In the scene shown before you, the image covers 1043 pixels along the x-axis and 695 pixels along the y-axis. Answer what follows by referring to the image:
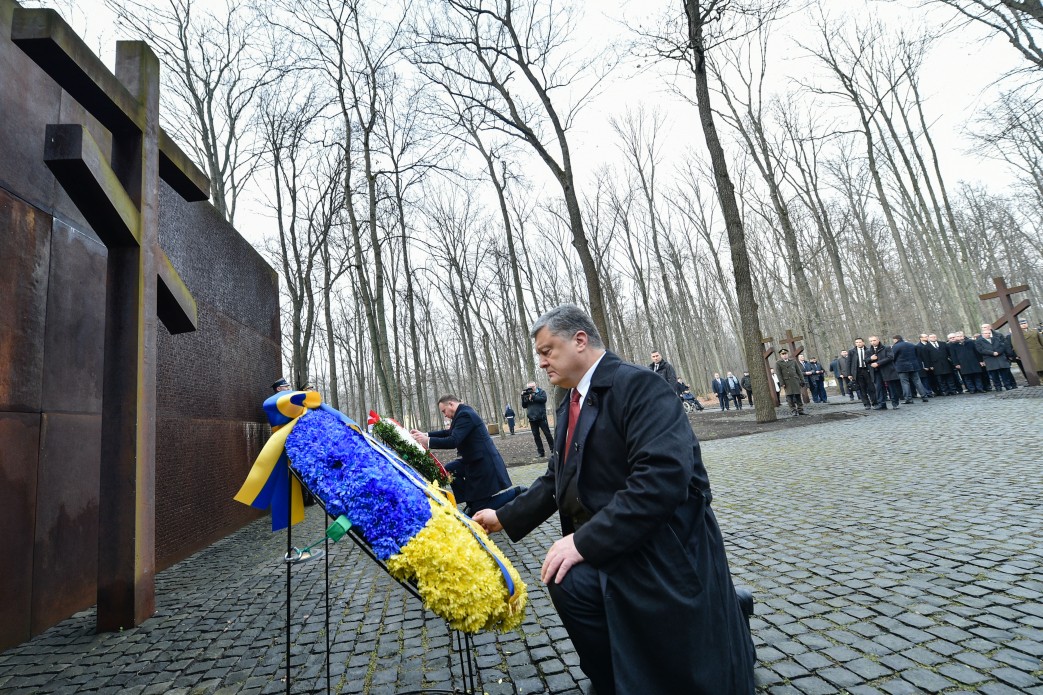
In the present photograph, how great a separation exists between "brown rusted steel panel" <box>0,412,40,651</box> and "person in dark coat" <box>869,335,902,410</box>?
52.8 feet

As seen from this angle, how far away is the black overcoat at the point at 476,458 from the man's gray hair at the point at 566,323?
11.5ft

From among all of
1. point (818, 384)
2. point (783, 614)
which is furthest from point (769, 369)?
point (783, 614)

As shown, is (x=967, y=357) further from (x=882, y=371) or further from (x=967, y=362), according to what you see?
(x=882, y=371)

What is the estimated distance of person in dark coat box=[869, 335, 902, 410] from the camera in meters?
13.5

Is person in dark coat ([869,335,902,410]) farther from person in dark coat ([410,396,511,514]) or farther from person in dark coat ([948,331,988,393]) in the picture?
person in dark coat ([410,396,511,514])

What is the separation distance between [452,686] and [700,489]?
1.73 metres

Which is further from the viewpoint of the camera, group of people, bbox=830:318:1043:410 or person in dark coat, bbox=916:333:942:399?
person in dark coat, bbox=916:333:942:399

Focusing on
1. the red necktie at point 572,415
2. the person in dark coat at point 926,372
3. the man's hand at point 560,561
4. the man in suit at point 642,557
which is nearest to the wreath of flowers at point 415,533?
the man's hand at point 560,561

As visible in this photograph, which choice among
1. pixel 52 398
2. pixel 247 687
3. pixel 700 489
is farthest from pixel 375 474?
pixel 52 398

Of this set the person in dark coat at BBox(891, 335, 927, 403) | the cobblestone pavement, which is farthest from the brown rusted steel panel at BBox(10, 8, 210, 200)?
the person in dark coat at BBox(891, 335, 927, 403)

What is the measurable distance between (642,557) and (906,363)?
1521 cm

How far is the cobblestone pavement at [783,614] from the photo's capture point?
8.23ft

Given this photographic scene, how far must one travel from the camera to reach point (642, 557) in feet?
6.04

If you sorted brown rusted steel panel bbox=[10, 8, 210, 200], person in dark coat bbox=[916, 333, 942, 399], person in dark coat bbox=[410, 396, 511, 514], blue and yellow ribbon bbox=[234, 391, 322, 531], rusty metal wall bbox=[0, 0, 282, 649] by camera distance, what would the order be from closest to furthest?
blue and yellow ribbon bbox=[234, 391, 322, 531] < brown rusted steel panel bbox=[10, 8, 210, 200] < rusty metal wall bbox=[0, 0, 282, 649] < person in dark coat bbox=[410, 396, 511, 514] < person in dark coat bbox=[916, 333, 942, 399]
